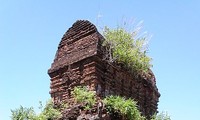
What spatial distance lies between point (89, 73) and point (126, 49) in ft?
4.65

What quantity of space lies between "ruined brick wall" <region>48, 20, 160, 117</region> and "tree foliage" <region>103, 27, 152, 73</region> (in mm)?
237

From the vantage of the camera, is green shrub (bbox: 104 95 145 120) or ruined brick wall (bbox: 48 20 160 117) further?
ruined brick wall (bbox: 48 20 160 117)

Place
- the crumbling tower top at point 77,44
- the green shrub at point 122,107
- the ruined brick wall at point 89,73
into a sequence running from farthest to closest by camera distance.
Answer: the crumbling tower top at point 77,44, the ruined brick wall at point 89,73, the green shrub at point 122,107

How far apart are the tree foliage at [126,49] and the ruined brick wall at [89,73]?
0.24 m

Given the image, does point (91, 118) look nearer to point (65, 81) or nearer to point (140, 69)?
point (65, 81)

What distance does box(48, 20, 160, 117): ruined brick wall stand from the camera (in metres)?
9.05

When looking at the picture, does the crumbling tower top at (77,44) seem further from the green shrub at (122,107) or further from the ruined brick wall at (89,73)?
the green shrub at (122,107)

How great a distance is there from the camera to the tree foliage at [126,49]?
9.59m

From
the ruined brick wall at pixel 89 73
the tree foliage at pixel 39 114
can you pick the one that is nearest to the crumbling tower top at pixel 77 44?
the ruined brick wall at pixel 89 73

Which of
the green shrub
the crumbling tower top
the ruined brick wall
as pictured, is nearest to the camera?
the green shrub

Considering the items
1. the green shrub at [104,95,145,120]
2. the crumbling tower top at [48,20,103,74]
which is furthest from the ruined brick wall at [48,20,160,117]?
the green shrub at [104,95,145,120]

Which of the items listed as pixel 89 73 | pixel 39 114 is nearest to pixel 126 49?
pixel 89 73

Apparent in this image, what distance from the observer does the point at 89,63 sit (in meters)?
9.12

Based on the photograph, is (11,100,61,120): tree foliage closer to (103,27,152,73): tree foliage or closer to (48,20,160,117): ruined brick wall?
(48,20,160,117): ruined brick wall
